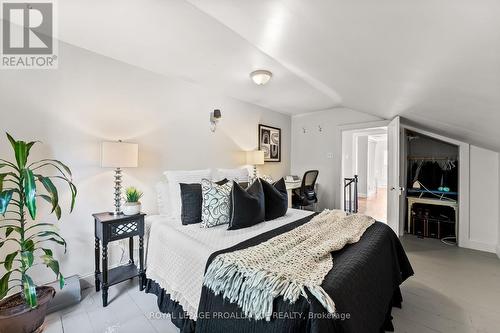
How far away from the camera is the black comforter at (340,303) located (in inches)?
39.5

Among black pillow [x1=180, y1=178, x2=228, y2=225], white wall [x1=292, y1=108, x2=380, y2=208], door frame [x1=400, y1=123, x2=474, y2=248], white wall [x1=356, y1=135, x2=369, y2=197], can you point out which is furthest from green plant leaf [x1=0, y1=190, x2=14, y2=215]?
white wall [x1=356, y1=135, x2=369, y2=197]

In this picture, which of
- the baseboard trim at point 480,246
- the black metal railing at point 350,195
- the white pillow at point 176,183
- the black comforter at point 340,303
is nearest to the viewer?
the black comforter at point 340,303

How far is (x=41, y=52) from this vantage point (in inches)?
80.4

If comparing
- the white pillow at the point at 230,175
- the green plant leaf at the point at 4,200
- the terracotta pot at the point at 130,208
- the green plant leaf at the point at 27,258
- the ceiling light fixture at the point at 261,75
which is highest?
the ceiling light fixture at the point at 261,75

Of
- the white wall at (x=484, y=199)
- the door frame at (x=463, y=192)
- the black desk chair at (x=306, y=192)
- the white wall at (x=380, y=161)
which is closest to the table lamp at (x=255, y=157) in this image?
the black desk chair at (x=306, y=192)

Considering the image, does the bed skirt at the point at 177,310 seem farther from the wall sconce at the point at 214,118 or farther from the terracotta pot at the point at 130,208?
the wall sconce at the point at 214,118

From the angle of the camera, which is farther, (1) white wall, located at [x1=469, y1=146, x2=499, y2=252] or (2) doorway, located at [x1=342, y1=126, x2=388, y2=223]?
(2) doorway, located at [x1=342, y1=126, x2=388, y2=223]

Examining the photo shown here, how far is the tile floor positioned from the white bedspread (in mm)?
298

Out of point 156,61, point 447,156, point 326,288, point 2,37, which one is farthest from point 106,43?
point 447,156

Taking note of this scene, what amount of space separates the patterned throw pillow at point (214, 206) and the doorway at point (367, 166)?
4996 millimetres

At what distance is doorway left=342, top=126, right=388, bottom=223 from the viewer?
6.86 meters

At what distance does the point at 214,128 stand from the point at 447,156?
3.97 meters

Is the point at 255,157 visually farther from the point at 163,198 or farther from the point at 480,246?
the point at 480,246

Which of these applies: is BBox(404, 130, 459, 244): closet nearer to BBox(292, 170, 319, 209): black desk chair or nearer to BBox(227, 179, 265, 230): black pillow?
BBox(292, 170, 319, 209): black desk chair
